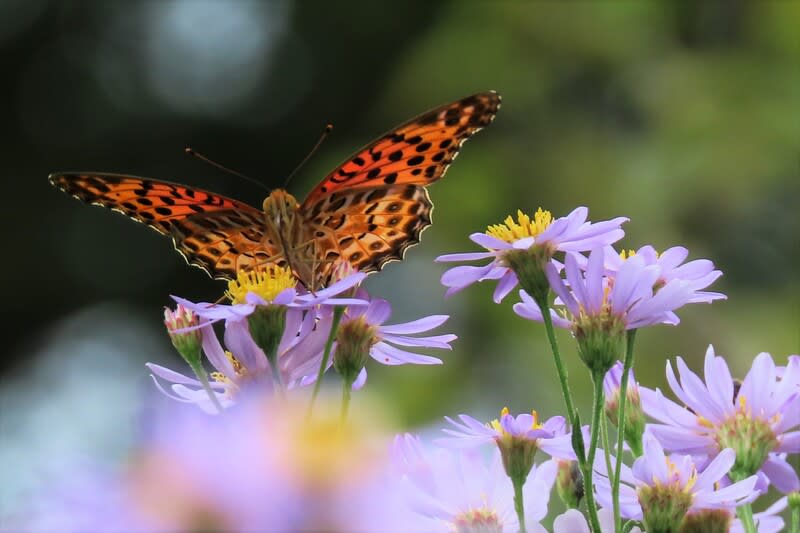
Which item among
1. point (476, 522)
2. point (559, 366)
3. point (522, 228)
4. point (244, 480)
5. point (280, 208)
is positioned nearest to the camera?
point (244, 480)

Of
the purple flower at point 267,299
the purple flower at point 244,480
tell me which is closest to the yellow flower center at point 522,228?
the purple flower at point 267,299

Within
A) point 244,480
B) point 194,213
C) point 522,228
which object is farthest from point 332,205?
point 244,480

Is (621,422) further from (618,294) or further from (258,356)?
(258,356)

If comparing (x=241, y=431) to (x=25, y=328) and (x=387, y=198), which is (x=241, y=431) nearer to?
(x=387, y=198)

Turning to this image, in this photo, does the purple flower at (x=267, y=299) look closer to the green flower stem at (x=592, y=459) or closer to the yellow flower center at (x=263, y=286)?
the yellow flower center at (x=263, y=286)

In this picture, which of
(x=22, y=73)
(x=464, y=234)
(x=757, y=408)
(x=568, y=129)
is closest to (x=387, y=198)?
(x=757, y=408)

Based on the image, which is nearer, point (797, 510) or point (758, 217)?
point (797, 510)
